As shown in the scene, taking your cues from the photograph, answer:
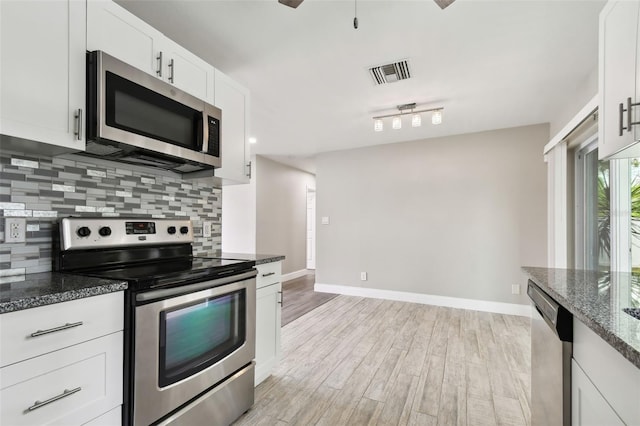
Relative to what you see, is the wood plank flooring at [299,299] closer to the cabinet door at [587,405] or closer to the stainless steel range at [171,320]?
the stainless steel range at [171,320]

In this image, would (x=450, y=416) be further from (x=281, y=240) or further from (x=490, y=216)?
(x=281, y=240)

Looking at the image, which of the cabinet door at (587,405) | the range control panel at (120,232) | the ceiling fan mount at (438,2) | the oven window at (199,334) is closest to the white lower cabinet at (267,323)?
the oven window at (199,334)

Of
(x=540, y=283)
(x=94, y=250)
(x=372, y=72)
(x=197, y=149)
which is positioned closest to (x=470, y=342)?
(x=540, y=283)

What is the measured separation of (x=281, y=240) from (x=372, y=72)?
13.6 feet

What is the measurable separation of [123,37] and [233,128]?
854 millimetres

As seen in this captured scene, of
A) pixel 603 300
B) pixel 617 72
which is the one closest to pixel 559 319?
pixel 603 300

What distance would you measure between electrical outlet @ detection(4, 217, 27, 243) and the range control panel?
0.13 meters

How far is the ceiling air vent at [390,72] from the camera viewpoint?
2.42 m

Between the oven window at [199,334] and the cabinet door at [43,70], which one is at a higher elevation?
the cabinet door at [43,70]

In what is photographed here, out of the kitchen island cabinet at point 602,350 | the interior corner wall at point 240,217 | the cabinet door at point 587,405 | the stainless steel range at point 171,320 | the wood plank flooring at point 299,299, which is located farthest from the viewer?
the interior corner wall at point 240,217

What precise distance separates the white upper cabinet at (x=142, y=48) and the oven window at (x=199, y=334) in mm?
1307

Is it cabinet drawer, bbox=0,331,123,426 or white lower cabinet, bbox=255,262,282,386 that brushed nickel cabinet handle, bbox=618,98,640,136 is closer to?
white lower cabinet, bbox=255,262,282,386

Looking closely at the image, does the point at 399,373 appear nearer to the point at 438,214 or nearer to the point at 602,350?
the point at 602,350

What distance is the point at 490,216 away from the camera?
408 cm
